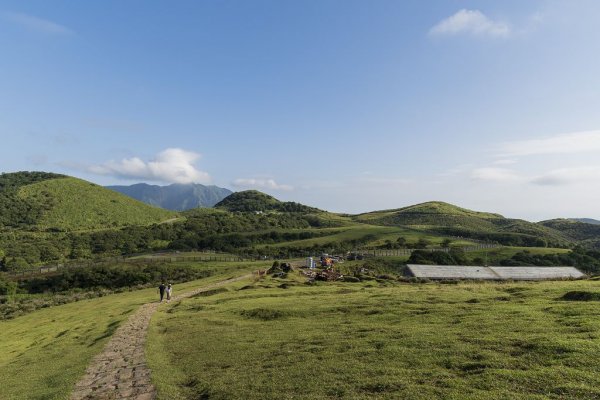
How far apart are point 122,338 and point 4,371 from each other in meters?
7.24

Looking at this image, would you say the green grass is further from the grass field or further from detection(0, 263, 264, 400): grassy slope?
detection(0, 263, 264, 400): grassy slope

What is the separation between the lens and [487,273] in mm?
78562

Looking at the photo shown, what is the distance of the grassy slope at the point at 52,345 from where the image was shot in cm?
2080

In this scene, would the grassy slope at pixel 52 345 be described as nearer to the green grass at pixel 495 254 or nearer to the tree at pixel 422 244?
the green grass at pixel 495 254

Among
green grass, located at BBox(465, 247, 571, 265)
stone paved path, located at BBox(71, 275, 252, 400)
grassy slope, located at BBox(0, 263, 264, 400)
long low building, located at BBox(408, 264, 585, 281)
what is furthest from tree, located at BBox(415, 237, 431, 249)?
stone paved path, located at BBox(71, 275, 252, 400)

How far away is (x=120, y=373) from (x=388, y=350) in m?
14.7

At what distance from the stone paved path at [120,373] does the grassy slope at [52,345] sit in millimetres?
665

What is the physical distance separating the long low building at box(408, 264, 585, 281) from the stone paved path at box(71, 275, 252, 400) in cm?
5784

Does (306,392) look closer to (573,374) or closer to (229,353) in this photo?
(229,353)

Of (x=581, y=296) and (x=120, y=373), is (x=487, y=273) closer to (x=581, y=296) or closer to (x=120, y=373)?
(x=581, y=296)

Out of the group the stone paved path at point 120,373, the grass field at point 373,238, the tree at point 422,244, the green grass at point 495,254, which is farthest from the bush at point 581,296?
the grass field at point 373,238

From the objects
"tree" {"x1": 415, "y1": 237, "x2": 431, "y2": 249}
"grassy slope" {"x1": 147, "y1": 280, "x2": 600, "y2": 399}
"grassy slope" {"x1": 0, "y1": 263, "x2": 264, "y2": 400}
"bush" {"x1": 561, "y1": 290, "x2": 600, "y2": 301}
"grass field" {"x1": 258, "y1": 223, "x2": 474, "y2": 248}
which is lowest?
"grassy slope" {"x1": 0, "y1": 263, "x2": 264, "y2": 400}

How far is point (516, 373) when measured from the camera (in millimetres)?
15219

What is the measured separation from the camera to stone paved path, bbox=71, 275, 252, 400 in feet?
60.4
